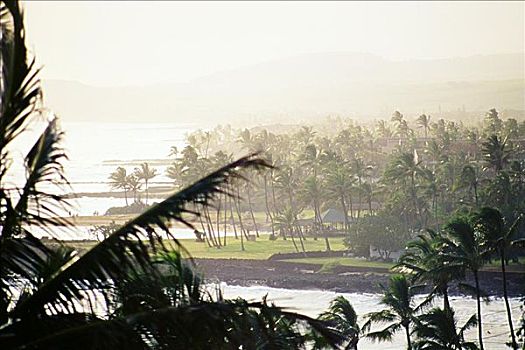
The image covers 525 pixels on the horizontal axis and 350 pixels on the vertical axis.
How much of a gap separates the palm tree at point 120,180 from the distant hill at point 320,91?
26.6 feet

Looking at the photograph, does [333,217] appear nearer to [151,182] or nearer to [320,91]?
[151,182]

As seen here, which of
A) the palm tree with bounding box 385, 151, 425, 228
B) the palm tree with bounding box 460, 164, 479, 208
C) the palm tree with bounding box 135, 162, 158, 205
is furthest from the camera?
the palm tree with bounding box 135, 162, 158, 205

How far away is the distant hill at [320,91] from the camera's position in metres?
42.0

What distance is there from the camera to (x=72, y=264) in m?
2.10

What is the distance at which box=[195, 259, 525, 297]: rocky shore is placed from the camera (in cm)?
1903

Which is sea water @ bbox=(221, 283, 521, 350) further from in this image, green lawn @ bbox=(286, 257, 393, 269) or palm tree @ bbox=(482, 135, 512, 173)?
palm tree @ bbox=(482, 135, 512, 173)

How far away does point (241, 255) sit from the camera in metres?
23.3

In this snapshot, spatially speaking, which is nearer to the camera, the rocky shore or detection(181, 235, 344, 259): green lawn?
the rocky shore

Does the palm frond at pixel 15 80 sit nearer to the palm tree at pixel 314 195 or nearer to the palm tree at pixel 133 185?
the palm tree at pixel 314 195

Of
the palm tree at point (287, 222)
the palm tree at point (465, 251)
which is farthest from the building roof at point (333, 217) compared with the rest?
the palm tree at point (465, 251)

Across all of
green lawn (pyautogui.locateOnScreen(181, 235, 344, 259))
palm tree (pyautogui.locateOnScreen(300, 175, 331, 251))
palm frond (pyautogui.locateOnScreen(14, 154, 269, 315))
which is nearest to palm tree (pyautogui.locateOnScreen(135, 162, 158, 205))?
green lawn (pyautogui.locateOnScreen(181, 235, 344, 259))

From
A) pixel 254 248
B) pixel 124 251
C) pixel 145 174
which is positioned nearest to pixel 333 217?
pixel 254 248

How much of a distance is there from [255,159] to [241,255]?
69.9 feet

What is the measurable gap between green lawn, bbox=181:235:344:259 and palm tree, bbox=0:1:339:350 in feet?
Result: 67.1
